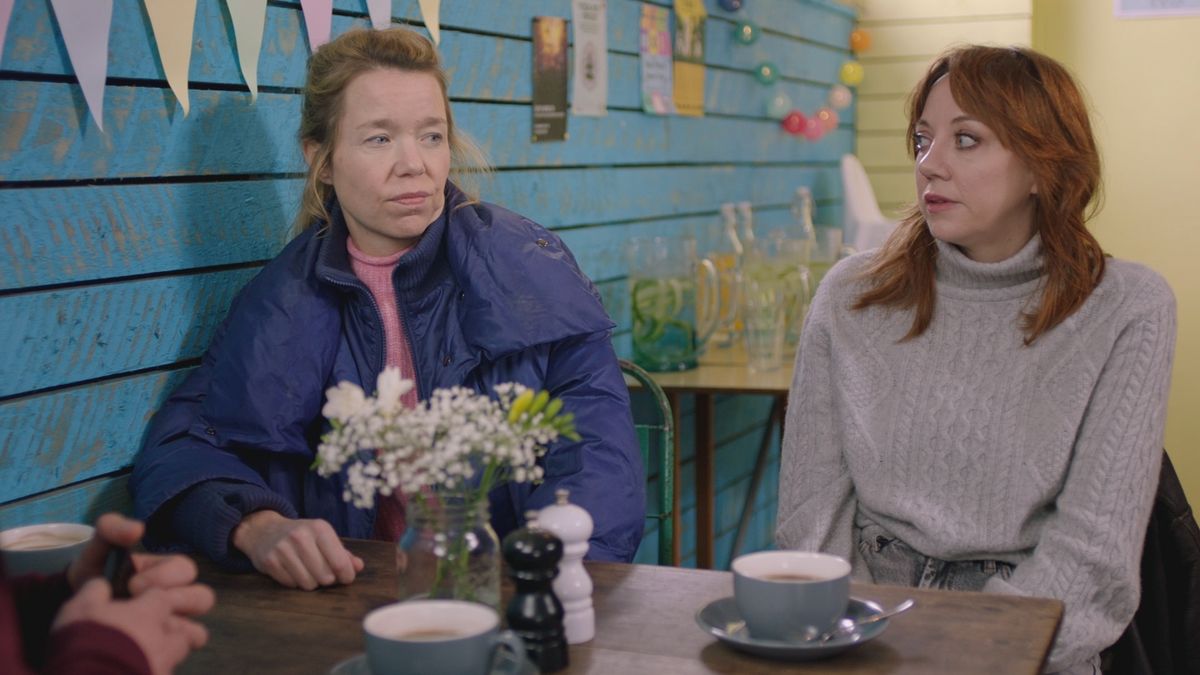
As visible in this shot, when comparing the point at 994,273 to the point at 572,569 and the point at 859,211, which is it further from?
the point at 859,211

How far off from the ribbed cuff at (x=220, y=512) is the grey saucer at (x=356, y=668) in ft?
1.54

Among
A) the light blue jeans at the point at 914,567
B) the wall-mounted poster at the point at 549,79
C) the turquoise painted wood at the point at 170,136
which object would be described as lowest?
the light blue jeans at the point at 914,567

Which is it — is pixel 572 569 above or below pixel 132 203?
below

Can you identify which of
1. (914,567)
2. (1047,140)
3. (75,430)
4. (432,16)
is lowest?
(914,567)

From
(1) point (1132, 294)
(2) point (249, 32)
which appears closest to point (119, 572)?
(2) point (249, 32)

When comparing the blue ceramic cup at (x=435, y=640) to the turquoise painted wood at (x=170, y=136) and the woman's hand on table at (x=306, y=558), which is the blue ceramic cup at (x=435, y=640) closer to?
the woman's hand on table at (x=306, y=558)

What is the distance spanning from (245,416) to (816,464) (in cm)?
85

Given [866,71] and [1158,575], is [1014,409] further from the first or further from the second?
[866,71]

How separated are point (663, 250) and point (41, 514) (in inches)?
71.4

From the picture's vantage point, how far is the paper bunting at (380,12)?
2414mm

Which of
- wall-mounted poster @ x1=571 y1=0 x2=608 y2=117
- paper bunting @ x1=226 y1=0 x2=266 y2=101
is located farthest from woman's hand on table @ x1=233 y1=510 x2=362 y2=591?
wall-mounted poster @ x1=571 y1=0 x2=608 y2=117

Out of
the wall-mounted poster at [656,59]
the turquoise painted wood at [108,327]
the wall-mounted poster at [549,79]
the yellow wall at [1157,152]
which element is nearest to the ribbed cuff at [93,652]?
the turquoise painted wood at [108,327]

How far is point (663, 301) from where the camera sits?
3363 mm

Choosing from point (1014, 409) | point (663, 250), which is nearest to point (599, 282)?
→ point (663, 250)
